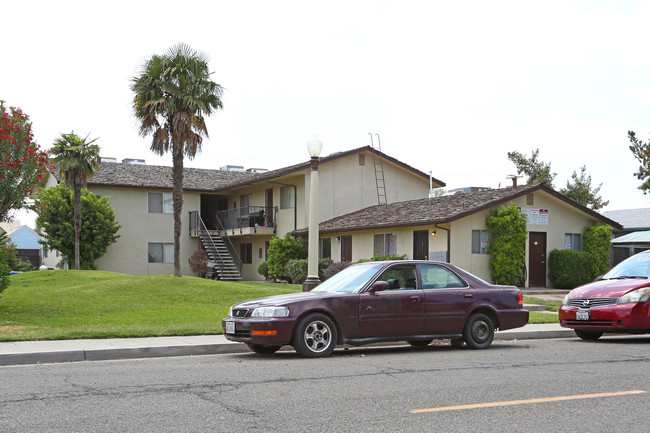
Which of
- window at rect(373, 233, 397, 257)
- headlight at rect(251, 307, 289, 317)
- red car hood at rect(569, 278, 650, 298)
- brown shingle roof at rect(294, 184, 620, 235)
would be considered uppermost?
brown shingle roof at rect(294, 184, 620, 235)

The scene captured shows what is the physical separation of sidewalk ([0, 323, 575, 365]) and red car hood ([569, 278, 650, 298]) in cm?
648

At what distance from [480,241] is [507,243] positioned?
1.10 m

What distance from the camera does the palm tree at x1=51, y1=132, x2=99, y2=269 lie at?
33125mm

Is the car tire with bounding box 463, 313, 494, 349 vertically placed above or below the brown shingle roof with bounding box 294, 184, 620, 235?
below

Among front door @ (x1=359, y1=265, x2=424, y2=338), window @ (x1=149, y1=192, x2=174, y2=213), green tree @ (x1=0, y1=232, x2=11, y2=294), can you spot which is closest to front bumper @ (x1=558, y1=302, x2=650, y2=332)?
front door @ (x1=359, y1=265, x2=424, y2=338)

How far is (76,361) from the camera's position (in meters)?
10.3

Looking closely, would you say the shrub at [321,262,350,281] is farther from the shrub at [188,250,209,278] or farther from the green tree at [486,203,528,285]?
the shrub at [188,250,209,278]

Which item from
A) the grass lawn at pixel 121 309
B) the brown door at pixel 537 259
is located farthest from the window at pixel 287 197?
the grass lawn at pixel 121 309

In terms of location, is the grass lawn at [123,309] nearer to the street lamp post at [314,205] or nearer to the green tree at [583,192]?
the street lamp post at [314,205]

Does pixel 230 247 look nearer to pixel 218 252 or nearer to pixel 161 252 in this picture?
pixel 218 252

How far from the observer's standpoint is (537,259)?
28484mm

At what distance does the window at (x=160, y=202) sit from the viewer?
40.4m

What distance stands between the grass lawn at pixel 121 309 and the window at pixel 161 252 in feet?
46.9

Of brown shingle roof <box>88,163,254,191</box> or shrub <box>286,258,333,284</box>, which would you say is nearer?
shrub <box>286,258,333,284</box>
